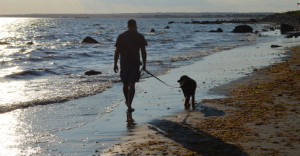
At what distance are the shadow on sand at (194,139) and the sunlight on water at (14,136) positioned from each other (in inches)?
76.1

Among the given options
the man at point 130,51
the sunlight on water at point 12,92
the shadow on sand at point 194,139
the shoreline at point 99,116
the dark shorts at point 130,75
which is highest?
the man at point 130,51

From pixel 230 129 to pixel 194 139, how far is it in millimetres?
716

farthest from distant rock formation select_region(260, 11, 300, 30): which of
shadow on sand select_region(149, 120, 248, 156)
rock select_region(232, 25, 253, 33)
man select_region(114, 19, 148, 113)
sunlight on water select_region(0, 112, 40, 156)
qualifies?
sunlight on water select_region(0, 112, 40, 156)

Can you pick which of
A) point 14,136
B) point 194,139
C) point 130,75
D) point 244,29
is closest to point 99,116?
point 130,75

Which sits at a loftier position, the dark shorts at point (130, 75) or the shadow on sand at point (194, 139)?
the dark shorts at point (130, 75)

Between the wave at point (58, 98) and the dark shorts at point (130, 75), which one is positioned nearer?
the dark shorts at point (130, 75)

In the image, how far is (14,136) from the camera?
225 inches

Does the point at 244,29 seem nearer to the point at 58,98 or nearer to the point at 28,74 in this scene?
the point at 28,74

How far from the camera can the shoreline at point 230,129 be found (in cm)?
479

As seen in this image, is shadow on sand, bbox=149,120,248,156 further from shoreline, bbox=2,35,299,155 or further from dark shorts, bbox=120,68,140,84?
dark shorts, bbox=120,68,140,84

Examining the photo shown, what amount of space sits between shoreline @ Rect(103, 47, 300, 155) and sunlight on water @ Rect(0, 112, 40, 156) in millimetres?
1191

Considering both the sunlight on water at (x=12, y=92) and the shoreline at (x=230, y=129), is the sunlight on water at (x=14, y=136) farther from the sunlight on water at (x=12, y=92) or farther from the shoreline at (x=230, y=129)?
the sunlight on water at (x=12, y=92)

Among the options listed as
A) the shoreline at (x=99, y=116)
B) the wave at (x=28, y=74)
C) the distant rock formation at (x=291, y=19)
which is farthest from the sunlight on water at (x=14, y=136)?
the distant rock formation at (x=291, y=19)

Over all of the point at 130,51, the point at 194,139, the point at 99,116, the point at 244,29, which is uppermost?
the point at 130,51
